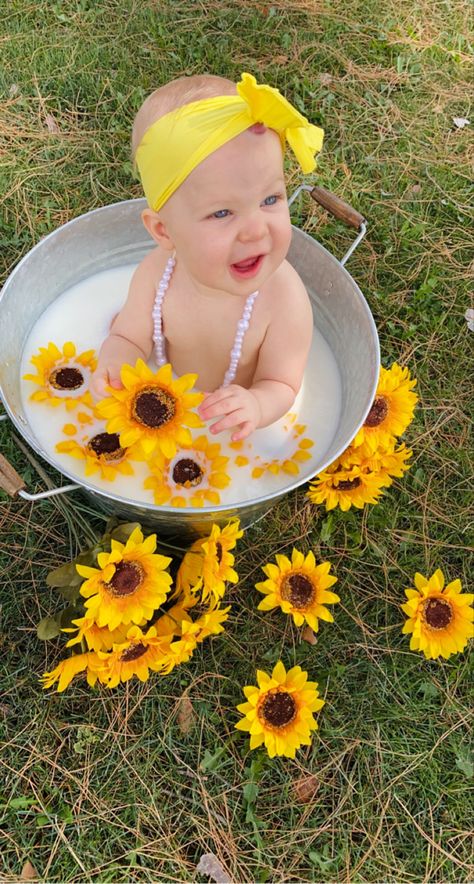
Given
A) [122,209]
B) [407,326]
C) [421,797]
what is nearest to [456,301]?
[407,326]

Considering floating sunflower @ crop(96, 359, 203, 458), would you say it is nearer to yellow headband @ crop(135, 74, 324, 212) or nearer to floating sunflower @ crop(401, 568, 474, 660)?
yellow headband @ crop(135, 74, 324, 212)

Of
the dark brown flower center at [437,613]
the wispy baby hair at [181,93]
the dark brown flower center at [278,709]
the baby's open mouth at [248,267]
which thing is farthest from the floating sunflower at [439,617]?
the wispy baby hair at [181,93]

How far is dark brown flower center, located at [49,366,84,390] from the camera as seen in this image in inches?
65.3

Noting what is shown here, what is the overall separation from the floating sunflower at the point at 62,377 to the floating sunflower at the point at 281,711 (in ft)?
2.39

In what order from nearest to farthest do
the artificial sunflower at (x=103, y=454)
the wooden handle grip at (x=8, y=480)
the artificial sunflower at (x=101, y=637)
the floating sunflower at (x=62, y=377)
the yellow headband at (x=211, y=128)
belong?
the yellow headband at (x=211, y=128), the wooden handle grip at (x=8, y=480), the artificial sunflower at (x=101, y=637), the artificial sunflower at (x=103, y=454), the floating sunflower at (x=62, y=377)

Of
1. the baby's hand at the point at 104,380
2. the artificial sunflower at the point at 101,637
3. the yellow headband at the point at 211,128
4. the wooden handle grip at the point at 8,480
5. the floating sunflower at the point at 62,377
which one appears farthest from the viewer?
the floating sunflower at the point at 62,377

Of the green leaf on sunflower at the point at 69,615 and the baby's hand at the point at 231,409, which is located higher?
the baby's hand at the point at 231,409

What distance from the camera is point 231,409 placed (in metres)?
1.37

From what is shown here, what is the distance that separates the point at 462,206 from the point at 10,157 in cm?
146

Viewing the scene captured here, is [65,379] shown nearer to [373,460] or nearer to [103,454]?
[103,454]

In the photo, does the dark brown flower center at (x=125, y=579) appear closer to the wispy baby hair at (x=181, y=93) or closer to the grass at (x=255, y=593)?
the grass at (x=255, y=593)

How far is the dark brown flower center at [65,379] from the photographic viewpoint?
1.66 metres

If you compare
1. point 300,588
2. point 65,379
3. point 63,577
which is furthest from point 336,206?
point 63,577

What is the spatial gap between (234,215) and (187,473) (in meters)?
0.59
